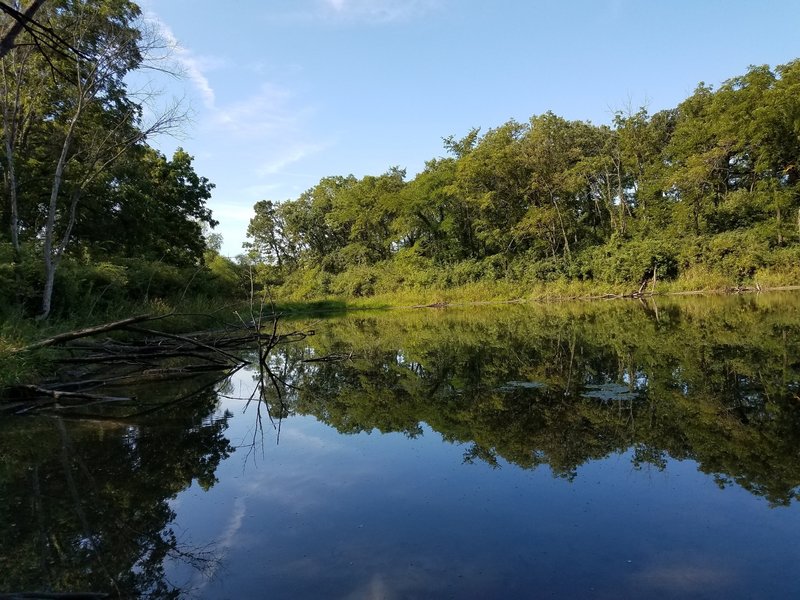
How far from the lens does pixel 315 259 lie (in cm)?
5488

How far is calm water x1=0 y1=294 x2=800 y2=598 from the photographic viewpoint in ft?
8.60

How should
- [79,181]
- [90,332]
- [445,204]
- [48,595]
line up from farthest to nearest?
[445,204], [79,181], [90,332], [48,595]

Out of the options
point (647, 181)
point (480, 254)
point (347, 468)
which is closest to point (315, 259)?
point (480, 254)

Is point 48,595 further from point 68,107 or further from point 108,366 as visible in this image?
point 68,107

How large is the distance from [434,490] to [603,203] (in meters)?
38.6

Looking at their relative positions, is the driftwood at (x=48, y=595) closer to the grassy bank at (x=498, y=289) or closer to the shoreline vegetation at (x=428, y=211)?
the shoreline vegetation at (x=428, y=211)

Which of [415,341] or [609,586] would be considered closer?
[609,586]

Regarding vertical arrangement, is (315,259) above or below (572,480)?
above

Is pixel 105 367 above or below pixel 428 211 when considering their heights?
below

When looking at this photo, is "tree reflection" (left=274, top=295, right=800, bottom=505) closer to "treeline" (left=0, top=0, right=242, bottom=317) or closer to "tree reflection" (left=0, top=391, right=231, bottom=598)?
"tree reflection" (left=0, top=391, right=231, bottom=598)

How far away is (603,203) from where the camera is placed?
125 feet

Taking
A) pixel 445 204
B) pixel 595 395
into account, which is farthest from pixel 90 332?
pixel 445 204

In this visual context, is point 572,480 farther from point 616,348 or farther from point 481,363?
point 616,348

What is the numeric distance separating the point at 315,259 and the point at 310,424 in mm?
49945
